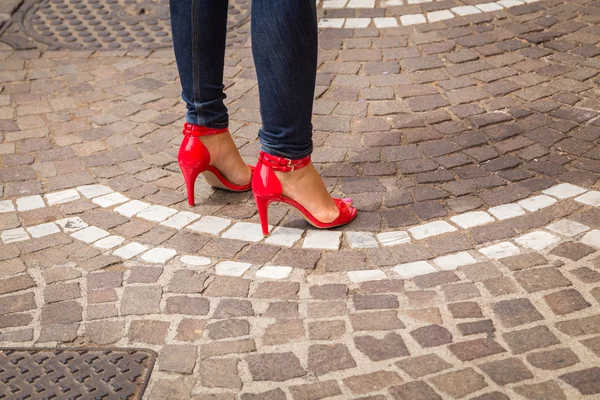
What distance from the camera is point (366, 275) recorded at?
122 inches

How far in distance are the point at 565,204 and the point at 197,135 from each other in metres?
1.62

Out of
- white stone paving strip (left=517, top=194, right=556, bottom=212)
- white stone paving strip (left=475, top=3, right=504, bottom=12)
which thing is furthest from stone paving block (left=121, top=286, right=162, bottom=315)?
white stone paving strip (left=475, top=3, right=504, bottom=12)

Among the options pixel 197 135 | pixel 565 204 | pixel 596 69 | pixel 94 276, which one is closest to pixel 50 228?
pixel 94 276

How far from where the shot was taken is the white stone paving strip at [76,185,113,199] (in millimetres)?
3781

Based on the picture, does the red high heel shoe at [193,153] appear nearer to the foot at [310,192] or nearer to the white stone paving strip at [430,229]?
the foot at [310,192]

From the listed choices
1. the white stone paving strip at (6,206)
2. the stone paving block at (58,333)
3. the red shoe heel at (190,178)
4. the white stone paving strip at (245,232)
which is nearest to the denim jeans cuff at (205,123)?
the red shoe heel at (190,178)

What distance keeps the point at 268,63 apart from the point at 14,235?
1.38 m

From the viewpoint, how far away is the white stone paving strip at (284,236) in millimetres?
3363

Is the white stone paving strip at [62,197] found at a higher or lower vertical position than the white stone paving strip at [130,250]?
higher

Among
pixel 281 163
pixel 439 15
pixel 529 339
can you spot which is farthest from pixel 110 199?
pixel 439 15

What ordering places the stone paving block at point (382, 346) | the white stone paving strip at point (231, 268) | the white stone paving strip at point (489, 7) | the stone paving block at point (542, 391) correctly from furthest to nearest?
the white stone paving strip at point (489, 7) < the white stone paving strip at point (231, 268) < the stone paving block at point (382, 346) < the stone paving block at point (542, 391)

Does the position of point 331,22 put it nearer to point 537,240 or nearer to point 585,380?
point 537,240

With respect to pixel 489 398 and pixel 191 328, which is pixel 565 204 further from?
pixel 191 328

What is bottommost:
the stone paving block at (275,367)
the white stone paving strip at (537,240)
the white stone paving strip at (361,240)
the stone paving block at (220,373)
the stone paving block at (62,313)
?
the stone paving block at (62,313)
